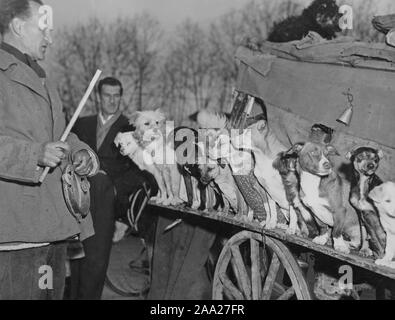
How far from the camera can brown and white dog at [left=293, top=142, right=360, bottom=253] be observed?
2490 mm

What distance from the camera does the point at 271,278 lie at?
9.80 feet

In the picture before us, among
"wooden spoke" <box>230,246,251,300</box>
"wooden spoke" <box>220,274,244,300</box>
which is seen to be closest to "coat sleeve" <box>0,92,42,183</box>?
"wooden spoke" <box>230,246,251,300</box>

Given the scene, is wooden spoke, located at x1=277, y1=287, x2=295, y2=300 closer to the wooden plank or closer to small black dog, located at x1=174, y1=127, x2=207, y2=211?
the wooden plank

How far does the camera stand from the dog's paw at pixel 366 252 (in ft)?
7.65

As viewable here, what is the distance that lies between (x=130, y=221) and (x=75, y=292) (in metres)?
0.70

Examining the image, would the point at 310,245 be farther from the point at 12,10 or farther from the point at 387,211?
the point at 12,10

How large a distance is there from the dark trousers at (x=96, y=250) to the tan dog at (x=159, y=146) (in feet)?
1.56

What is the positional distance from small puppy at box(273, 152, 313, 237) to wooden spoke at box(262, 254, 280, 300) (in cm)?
26

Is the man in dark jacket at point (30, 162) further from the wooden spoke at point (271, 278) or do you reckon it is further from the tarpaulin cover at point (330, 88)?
the tarpaulin cover at point (330, 88)

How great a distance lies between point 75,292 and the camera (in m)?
4.05

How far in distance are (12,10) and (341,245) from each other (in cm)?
178

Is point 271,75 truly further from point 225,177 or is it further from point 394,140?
point 394,140

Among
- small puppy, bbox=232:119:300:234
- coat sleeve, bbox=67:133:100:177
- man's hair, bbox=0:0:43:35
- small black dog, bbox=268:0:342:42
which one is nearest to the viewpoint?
man's hair, bbox=0:0:43:35
